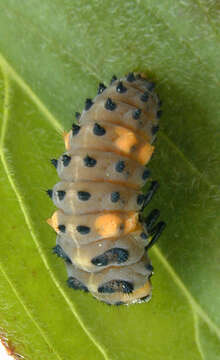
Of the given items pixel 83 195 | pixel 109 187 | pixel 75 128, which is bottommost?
pixel 83 195

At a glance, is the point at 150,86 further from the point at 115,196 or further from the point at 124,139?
the point at 115,196

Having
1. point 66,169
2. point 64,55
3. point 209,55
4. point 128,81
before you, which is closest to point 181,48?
point 209,55

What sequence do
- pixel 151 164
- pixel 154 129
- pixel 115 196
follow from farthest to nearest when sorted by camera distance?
1. pixel 151 164
2. pixel 154 129
3. pixel 115 196

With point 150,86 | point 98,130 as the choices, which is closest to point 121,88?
point 150,86

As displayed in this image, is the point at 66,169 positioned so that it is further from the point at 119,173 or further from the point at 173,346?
the point at 173,346

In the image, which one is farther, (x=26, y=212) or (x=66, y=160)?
(x=26, y=212)

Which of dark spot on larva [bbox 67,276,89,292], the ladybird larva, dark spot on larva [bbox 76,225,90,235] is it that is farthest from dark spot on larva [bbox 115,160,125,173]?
dark spot on larva [bbox 67,276,89,292]
